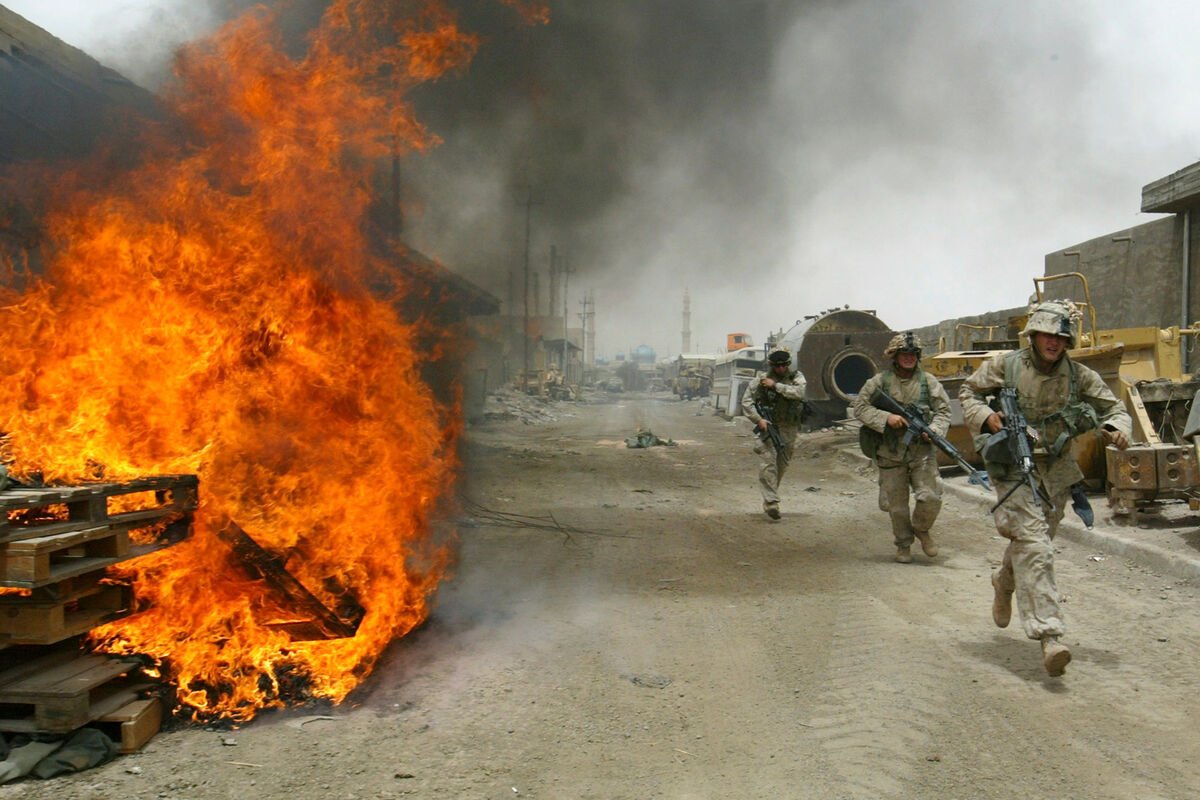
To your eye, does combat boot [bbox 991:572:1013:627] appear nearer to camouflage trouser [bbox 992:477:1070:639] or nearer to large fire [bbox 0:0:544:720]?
camouflage trouser [bbox 992:477:1070:639]

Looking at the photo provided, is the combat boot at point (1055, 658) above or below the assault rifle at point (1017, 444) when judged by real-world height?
below

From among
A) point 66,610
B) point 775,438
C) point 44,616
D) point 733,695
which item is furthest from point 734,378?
point 44,616

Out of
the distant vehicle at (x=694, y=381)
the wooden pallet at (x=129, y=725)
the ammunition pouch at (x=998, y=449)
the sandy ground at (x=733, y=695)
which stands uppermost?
the distant vehicle at (x=694, y=381)

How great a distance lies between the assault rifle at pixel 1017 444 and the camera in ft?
15.1

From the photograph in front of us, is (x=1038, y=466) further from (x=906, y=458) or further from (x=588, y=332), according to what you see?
(x=588, y=332)

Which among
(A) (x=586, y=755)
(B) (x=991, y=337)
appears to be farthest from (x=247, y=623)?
(B) (x=991, y=337)

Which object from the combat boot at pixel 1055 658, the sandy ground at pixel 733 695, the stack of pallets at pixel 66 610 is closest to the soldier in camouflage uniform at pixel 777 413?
the sandy ground at pixel 733 695

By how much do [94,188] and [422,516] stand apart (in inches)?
112

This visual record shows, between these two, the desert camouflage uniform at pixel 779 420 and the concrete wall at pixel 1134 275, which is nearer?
the desert camouflage uniform at pixel 779 420

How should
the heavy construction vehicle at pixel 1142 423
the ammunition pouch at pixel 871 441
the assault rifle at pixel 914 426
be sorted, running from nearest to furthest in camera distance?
the assault rifle at pixel 914 426 < the ammunition pouch at pixel 871 441 < the heavy construction vehicle at pixel 1142 423

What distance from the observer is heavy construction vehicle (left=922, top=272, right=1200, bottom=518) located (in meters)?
7.29

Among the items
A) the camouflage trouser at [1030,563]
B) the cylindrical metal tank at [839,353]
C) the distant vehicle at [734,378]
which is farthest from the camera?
the distant vehicle at [734,378]

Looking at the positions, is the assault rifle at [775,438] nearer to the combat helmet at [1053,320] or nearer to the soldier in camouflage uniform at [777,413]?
the soldier in camouflage uniform at [777,413]

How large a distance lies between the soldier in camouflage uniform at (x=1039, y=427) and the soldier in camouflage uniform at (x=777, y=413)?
4.10 meters
